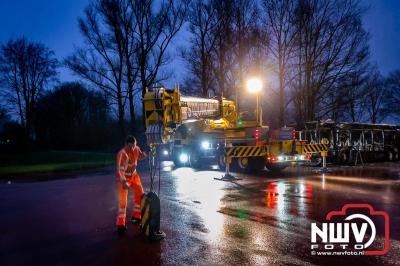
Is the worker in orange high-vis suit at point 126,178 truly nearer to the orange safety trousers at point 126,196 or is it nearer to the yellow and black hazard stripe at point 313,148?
the orange safety trousers at point 126,196

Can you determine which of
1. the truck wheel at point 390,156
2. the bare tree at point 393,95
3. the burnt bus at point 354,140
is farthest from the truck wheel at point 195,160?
the bare tree at point 393,95

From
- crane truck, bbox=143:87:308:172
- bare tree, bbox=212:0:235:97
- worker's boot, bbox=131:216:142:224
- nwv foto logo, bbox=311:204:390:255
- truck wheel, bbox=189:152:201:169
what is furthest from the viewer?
bare tree, bbox=212:0:235:97

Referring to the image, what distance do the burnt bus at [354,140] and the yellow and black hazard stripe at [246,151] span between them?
4101 millimetres

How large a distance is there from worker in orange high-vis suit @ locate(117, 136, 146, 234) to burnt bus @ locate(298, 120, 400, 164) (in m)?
14.1

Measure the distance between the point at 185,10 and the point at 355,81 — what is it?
15.0 meters

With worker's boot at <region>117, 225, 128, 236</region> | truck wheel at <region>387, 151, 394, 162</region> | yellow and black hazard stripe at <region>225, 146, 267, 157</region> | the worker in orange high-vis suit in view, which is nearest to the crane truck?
yellow and black hazard stripe at <region>225, 146, 267, 157</region>

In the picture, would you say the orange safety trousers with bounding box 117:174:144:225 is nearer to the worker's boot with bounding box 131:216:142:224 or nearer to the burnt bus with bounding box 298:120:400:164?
the worker's boot with bounding box 131:216:142:224

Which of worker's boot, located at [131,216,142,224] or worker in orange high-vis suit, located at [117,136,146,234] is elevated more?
worker in orange high-vis suit, located at [117,136,146,234]

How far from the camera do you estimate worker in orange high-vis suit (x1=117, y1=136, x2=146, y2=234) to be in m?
→ 7.36

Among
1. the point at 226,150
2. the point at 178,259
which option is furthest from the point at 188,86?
the point at 178,259

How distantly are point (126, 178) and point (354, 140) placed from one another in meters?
19.9

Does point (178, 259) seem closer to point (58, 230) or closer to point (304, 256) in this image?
point (304, 256)

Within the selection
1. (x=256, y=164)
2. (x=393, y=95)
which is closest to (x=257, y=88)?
(x=256, y=164)

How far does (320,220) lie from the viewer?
8016 millimetres
